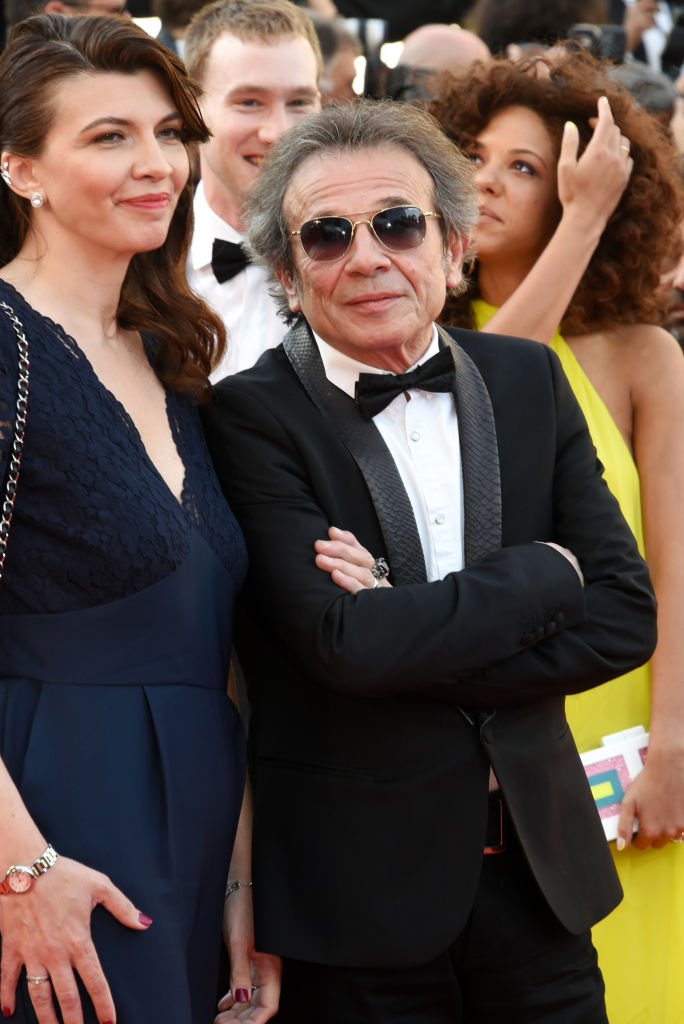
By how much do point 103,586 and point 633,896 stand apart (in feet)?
5.91

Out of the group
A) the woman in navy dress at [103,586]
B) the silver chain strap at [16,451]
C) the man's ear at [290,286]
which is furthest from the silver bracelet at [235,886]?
the man's ear at [290,286]

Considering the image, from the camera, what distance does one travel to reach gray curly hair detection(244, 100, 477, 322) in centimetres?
294

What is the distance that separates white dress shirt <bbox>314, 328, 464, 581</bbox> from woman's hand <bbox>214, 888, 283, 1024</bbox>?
30.8 inches

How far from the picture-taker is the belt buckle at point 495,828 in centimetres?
275

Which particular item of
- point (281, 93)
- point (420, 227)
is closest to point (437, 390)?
point (420, 227)

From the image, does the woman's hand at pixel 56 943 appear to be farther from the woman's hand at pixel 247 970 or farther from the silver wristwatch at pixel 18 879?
the woman's hand at pixel 247 970

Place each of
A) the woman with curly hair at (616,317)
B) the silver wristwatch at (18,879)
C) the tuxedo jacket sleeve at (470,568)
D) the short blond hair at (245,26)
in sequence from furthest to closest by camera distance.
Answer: the short blond hair at (245,26) < the woman with curly hair at (616,317) < the tuxedo jacket sleeve at (470,568) < the silver wristwatch at (18,879)

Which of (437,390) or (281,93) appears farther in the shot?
(281,93)

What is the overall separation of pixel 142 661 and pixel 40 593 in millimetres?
228

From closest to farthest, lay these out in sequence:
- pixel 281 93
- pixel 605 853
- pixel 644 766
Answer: pixel 605 853
pixel 644 766
pixel 281 93

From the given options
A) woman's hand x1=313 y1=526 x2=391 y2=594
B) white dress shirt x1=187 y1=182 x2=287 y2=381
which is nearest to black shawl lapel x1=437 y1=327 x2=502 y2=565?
woman's hand x1=313 y1=526 x2=391 y2=594

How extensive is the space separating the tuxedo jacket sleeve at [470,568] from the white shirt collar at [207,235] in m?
1.37

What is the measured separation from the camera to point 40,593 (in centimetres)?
243

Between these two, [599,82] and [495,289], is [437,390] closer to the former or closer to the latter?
[495,289]
